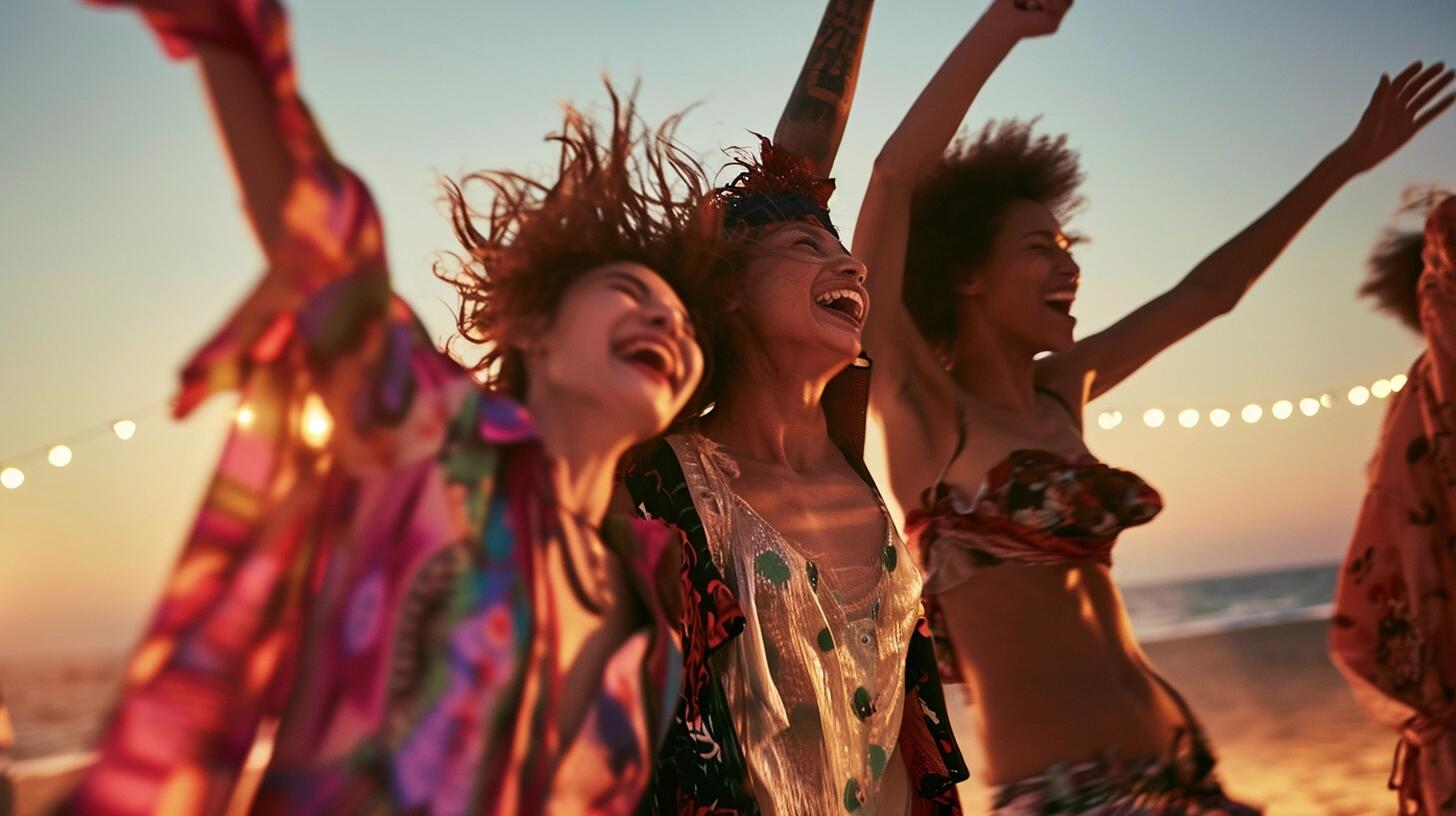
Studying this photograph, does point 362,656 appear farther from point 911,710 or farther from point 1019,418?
point 1019,418

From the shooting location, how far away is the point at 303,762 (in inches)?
47.6

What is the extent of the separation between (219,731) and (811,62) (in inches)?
80.1

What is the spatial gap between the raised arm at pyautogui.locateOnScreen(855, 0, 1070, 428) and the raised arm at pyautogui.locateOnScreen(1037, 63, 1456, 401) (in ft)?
1.56

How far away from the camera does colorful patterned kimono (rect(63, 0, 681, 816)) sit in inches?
46.4

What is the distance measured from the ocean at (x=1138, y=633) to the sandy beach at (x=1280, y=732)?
22 cm

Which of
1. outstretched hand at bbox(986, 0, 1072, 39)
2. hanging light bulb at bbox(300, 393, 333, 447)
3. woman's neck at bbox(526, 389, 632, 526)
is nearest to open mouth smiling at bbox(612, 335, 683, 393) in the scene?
woman's neck at bbox(526, 389, 632, 526)

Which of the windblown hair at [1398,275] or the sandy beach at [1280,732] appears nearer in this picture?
the windblown hair at [1398,275]

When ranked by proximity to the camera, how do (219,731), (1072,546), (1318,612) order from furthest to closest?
(1318,612) → (1072,546) → (219,731)

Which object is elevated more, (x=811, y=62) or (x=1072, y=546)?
(x=811, y=62)

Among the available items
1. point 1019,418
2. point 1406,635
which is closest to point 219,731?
point 1019,418

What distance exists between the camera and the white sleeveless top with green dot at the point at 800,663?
6.59ft

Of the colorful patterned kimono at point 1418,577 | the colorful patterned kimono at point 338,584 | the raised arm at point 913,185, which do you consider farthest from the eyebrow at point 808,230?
the colorful patterned kimono at point 1418,577

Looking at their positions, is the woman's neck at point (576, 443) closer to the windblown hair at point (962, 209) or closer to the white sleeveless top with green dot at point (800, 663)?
the white sleeveless top with green dot at point (800, 663)

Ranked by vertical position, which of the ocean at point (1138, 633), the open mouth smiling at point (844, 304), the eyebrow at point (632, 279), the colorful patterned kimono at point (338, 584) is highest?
the eyebrow at point (632, 279)
